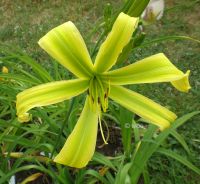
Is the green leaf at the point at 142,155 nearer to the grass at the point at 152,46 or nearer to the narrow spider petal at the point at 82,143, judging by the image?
the grass at the point at 152,46

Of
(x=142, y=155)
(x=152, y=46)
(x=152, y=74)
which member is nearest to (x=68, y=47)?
(x=152, y=74)

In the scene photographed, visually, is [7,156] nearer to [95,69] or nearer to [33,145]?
[33,145]

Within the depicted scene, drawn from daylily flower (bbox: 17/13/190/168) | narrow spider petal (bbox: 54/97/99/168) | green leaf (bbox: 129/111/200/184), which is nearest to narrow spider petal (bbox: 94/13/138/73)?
daylily flower (bbox: 17/13/190/168)

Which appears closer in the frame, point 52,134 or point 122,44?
point 122,44

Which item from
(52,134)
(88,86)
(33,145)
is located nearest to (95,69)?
(88,86)

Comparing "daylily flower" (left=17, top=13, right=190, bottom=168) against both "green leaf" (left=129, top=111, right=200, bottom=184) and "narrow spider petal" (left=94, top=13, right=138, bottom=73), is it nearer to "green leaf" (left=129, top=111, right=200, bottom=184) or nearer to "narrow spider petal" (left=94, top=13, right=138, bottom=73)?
"narrow spider petal" (left=94, top=13, right=138, bottom=73)

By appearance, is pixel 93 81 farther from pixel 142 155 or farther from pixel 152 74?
pixel 142 155

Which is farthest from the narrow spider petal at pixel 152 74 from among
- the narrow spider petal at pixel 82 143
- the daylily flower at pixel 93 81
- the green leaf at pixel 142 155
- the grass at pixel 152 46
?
the grass at pixel 152 46
